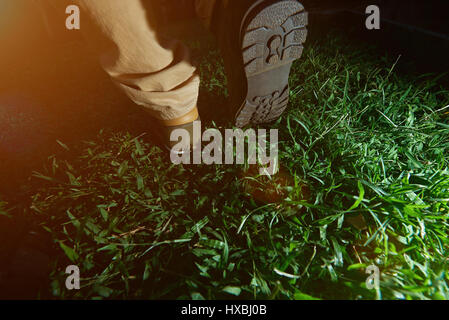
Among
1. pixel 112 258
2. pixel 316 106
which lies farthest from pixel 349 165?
Answer: pixel 112 258

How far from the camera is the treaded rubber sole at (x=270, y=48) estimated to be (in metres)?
0.65

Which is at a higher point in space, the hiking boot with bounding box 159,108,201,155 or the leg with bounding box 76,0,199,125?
the leg with bounding box 76,0,199,125

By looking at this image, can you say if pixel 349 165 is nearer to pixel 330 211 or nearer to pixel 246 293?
pixel 330 211

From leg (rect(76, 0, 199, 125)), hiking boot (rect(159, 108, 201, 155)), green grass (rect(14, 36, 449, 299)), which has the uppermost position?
leg (rect(76, 0, 199, 125))

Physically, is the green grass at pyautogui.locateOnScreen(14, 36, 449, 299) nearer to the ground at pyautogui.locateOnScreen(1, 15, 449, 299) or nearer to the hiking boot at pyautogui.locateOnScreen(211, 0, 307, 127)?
the ground at pyautogui.locateOnScreen(1, 15, 449, 299)

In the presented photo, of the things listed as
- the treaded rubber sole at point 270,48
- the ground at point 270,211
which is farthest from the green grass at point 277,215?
the treaded rubber sole at point 270,48

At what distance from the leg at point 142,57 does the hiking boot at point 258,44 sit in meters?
0.17

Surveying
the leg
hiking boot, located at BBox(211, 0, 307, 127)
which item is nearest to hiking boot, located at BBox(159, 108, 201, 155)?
the leg

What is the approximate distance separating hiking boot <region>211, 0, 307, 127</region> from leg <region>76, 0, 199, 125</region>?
0.17 meters

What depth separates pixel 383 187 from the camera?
783 mm

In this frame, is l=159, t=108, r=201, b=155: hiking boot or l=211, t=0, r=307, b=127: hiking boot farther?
l=159, t=108, r=201, b=155: hiking boot

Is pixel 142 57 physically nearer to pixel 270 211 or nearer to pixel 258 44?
pixel 258 44

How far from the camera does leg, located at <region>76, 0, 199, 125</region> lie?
61 cm

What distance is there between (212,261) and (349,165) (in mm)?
608
